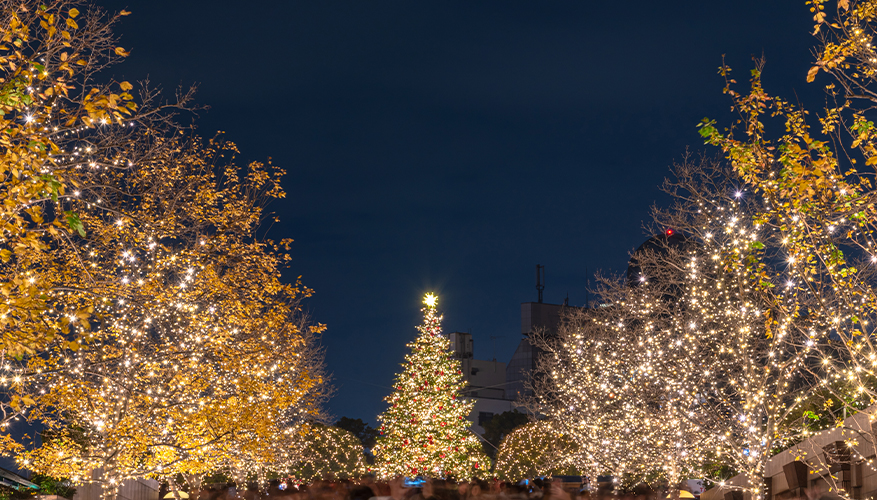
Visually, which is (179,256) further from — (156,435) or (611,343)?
(611,343)

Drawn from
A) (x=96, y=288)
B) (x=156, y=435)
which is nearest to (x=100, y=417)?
(x=156, y=435)

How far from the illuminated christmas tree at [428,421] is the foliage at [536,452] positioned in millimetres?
1647

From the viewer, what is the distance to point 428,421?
32.9 m

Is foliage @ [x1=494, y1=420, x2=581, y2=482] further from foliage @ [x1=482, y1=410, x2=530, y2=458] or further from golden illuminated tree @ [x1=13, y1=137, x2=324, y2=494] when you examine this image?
foliage @ [x1=482, y1=410, x2=530, y2=458]

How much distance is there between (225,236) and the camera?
16.0 meters

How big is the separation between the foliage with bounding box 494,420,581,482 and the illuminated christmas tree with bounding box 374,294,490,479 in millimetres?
1647

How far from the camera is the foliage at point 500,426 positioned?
6050 centimetres

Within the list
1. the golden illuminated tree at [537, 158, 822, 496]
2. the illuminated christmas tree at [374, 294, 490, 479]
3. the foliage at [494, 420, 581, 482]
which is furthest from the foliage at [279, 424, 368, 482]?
the golden illuminated tree at [537, 158, 822, 496]

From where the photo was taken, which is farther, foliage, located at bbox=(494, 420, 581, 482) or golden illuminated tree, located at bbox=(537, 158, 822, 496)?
foliage, located at bbox=(494, 420, 581, 482)

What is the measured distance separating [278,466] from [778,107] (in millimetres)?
27677

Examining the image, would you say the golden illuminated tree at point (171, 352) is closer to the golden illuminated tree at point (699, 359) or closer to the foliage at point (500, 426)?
the golden illuminated tree at point (699, 359)

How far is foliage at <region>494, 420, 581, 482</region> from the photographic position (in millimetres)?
31641

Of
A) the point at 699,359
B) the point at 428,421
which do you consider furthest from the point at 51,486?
the point at 699,359

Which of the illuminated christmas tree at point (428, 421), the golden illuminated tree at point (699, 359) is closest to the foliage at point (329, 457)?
the illuminated christmas tree at point (428, 421)
